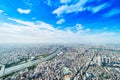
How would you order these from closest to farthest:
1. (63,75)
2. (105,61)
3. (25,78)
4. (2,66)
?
(25,78) → (63,75) → (2,66) → (105,61)

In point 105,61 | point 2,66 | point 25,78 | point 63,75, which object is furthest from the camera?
point 105,61

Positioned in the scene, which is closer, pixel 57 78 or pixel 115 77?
pixel 57 78

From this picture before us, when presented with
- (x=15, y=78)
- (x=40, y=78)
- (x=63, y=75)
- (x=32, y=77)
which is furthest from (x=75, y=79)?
(x=15, y=78)

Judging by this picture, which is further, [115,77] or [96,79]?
[115,77]

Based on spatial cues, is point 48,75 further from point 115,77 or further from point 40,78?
point 115,77

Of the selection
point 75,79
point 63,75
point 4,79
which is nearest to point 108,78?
point 75,79

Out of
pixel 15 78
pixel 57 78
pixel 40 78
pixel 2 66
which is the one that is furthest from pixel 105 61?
pixel 2 66

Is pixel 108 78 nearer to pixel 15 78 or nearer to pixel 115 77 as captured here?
pixel 115 77

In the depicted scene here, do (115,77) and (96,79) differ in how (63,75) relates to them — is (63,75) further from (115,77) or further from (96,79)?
(115,77)
